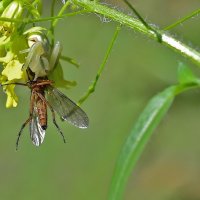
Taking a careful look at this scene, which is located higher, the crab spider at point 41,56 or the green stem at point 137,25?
the green stem at point 137,25

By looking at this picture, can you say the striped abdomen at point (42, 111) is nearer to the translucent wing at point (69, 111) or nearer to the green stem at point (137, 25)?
the translucent wing at point (69, 111)

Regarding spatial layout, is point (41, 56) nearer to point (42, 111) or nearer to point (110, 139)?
point (42, 111)

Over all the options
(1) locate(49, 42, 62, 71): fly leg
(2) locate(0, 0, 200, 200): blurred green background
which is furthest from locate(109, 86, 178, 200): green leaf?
(2) locate(0, 0, 200, 200): blurred green background

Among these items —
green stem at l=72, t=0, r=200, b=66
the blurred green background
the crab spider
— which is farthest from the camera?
the blurred green background

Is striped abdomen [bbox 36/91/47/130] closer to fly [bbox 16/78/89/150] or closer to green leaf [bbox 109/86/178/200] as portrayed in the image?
fly [bbox 16/78/89/150]

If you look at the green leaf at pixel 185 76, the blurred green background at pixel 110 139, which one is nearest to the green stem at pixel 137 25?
the green leaf at pixel 185 76
